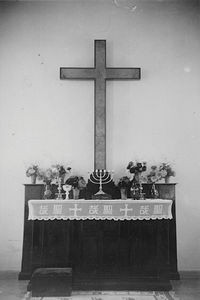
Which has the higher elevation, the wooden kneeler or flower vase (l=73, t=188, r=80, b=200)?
flower vase (l=73, t=188, r=80, b=200)

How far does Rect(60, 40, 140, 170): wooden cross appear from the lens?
6.52m

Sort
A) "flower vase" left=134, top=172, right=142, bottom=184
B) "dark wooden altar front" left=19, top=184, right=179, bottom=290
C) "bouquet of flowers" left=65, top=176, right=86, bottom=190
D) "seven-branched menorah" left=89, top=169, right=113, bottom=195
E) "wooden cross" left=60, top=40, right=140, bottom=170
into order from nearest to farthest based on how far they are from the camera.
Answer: "dark wooden altar front" left=19, top=184, right=179, bottom=290, "bouquet of flowers" left=65, top=176, right=86, bottom=190, "flower vase" left=134, top=172, right=142, bottom=184, "seven-branched menorah" left=89, top=169, right=113, bottom=195, "wooden cross" left=60, top=40, right=140, bottom=170

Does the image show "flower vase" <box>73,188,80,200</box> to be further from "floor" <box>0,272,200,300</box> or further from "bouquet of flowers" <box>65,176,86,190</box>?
"floor" <box>0,272,200,300</box>

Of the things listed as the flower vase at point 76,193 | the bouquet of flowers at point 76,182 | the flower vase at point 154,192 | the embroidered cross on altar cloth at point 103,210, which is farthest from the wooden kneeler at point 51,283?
the flower vase at point 154,192

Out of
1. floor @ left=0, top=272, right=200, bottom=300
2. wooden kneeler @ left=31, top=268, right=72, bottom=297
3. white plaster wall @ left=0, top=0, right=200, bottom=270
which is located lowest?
floor @ left=0, top=272, right=200, bottom=300

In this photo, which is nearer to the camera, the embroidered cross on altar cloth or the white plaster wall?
the embroidered cross on altar cloth

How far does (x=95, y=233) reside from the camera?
5637 mm

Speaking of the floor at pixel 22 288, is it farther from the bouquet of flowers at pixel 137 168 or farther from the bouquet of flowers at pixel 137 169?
the bouquet of flowers at pixel 137 168

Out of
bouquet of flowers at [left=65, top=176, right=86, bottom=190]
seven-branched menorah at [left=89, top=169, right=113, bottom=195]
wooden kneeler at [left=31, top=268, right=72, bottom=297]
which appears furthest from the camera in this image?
seven-branched menorah at [left=89, top=169, right=113, bottom=195]

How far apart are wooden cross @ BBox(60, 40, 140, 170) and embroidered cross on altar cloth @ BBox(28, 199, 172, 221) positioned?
3.74 ft

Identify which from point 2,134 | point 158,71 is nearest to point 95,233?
point 2,134

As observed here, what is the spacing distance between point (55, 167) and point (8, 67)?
200cm

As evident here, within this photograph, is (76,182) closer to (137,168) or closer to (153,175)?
(137,168)

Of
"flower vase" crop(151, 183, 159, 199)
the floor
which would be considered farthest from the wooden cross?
the floor
